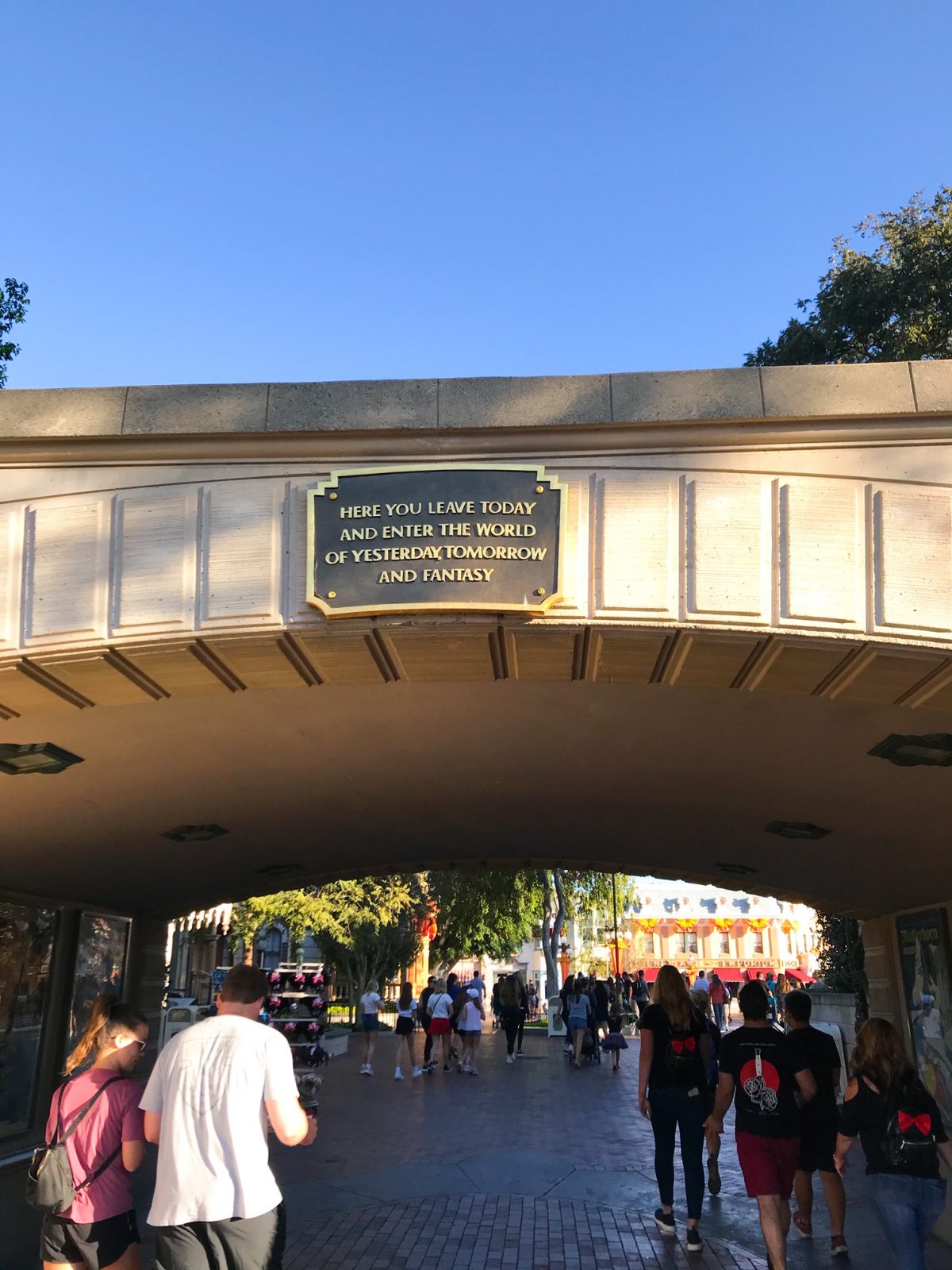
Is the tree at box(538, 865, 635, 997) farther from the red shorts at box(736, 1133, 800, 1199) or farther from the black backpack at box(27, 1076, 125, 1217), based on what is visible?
the black backpack at box(27, 1076, 125, 1217)

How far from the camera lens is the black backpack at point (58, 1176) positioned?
167 inches

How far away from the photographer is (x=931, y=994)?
792cm

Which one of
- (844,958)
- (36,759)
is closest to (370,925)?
(844,958)

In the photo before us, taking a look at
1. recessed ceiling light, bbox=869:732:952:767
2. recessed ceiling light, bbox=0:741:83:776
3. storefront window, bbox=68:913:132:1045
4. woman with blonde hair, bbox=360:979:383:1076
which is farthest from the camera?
woman with blonde hair, bbox=360:979:383:1076

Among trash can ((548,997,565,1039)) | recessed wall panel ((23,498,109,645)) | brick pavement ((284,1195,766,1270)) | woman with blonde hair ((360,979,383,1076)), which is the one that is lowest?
trash can ((548,997,565,1039))

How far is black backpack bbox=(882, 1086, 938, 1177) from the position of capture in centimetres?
481

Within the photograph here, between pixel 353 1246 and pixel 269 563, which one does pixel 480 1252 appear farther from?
pixel 269 563

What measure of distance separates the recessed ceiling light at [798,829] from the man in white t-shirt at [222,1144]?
4454 millimetres

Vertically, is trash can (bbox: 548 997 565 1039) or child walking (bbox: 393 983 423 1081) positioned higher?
child walking (bbox: 393 983 423 1081)

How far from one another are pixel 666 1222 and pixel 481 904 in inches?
884

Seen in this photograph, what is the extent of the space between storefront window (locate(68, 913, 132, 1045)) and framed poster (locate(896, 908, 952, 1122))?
6.05 metres

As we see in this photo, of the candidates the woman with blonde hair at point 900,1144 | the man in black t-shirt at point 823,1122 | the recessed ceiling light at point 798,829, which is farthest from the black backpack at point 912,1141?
the recessed ceiling light at point 798,829

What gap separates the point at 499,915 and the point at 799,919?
30541 mm

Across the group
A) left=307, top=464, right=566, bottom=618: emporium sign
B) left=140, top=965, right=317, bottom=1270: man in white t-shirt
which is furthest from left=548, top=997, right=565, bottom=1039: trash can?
left=140, top=965, right=317, bottom=1270: man in white t-shirt
